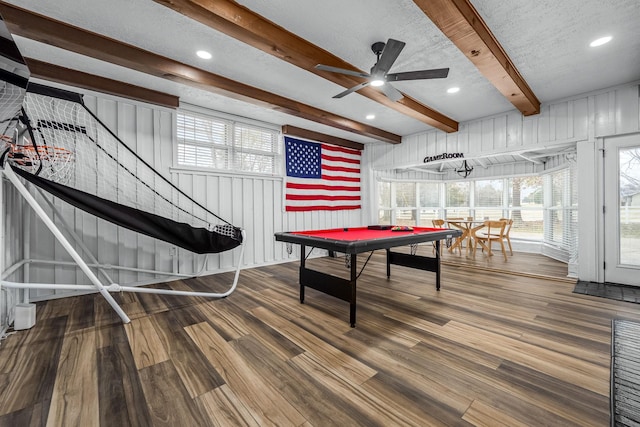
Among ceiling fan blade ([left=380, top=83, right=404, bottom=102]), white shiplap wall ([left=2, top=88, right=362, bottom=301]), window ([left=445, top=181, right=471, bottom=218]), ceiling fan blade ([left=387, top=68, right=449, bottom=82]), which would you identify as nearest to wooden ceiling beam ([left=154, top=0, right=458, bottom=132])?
ceiling fan blade ([left=380, top=83, right=404, bottom=102])

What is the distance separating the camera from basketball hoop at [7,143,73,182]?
95.9 inches

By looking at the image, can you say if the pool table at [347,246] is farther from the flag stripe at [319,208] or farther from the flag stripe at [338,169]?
the flag stripe at [338,169]

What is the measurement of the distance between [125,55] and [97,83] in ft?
3.12

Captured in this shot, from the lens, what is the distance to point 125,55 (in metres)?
2.72

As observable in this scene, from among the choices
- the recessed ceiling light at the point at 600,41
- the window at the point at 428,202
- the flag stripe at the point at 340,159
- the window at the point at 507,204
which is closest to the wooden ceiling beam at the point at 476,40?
the recessed ceiling light at the point at 600,41

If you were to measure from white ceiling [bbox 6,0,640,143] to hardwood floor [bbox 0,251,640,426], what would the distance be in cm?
274

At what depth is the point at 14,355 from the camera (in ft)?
6.55

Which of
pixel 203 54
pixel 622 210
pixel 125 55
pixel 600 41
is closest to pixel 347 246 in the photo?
pixel 203 54

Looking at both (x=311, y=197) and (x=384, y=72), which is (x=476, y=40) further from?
(x=311, y=197)

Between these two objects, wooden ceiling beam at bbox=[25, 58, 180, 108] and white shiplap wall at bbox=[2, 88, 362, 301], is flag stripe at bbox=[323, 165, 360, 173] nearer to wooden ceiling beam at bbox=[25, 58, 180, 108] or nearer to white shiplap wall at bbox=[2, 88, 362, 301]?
white shiplap wall at bbox=[2, 88, 362, 301]

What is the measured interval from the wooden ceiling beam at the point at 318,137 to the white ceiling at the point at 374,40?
129cm

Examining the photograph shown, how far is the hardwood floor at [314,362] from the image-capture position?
144 cm

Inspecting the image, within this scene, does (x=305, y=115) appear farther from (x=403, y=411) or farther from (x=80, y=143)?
(x=403, y=411)

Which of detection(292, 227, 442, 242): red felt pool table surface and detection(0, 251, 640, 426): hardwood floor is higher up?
detection(292, 227, 442, 242): red felt pool table surface
